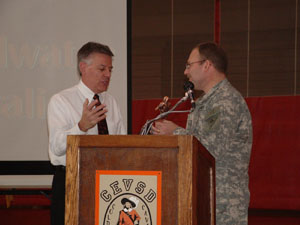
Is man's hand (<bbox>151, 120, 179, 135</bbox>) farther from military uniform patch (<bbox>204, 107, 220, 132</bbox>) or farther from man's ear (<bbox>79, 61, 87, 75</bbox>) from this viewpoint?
man's ear (<bbox>79, 61, 87, 75</bbox>)

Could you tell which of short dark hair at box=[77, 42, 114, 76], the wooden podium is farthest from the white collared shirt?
the wooden podium

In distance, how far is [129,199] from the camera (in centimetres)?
120

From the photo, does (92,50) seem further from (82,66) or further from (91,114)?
(91,114)

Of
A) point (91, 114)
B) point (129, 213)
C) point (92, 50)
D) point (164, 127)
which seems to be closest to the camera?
point (129, 213)

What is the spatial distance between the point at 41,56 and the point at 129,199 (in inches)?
99.9

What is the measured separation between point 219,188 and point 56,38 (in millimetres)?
1988

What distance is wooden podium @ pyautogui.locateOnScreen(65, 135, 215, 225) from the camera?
1.18m

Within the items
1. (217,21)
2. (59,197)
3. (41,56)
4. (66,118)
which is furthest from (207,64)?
(217,21)

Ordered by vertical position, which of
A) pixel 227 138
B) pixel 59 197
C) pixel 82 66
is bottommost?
pixel 59 197

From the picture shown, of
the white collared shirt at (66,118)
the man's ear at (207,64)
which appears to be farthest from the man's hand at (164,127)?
the man's ear at (207,64)

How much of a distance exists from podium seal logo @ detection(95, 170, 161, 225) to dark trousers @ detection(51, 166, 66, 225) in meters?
1.19

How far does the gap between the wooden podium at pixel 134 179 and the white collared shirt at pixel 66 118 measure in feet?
2.59

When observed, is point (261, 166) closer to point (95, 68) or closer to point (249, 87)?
point (249, 87)

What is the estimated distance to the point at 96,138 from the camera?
1234mm
